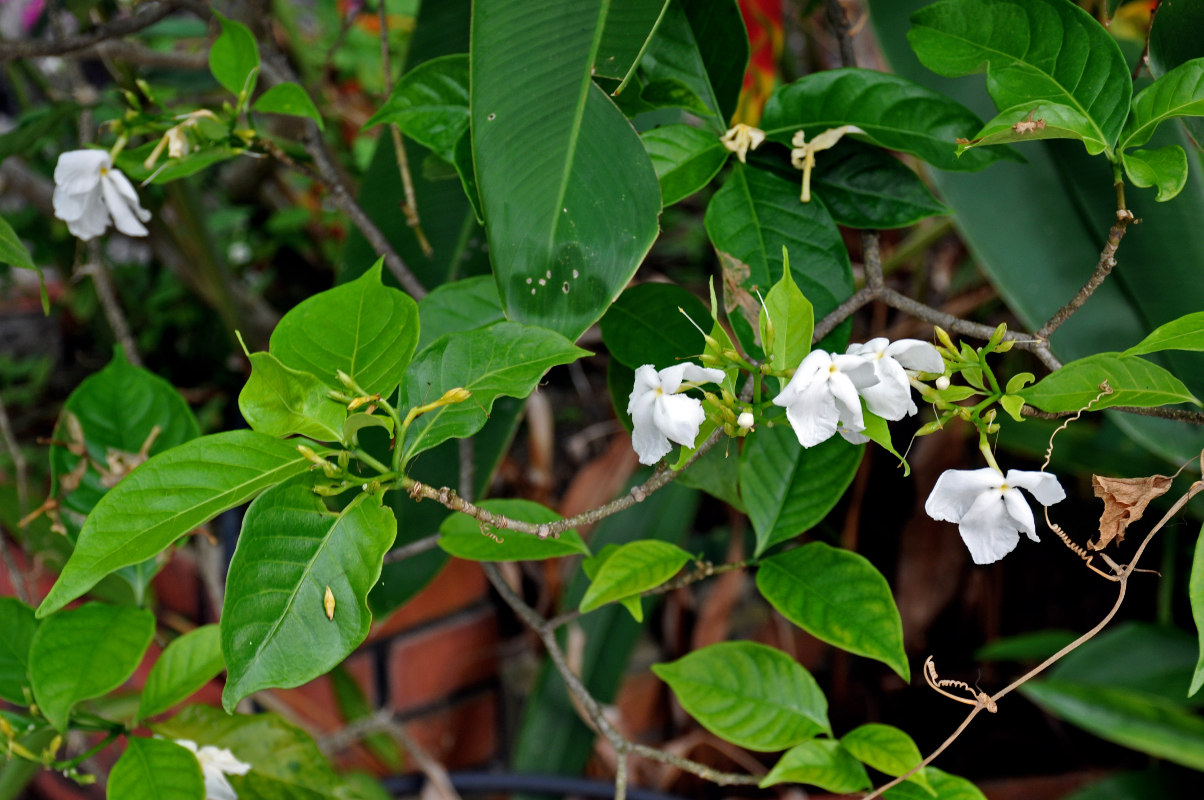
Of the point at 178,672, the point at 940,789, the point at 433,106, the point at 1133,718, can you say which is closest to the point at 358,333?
the point at 433,106

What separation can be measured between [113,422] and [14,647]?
0.44 feet

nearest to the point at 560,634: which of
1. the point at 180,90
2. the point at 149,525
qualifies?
the point at 149,525

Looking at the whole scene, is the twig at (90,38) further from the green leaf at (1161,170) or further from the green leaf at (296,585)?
the green leaf at (1161,170)

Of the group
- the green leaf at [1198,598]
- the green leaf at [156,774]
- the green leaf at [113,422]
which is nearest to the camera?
the green leaf at [1198,598]

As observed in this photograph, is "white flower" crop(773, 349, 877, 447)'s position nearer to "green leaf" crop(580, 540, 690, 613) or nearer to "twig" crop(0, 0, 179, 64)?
"green leaf" crop(580, 540, 690, 613)

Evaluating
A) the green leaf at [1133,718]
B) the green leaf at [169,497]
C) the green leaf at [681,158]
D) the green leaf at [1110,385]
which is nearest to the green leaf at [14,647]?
the green leaf at [169,497]

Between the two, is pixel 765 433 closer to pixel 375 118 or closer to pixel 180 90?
pixel 375 118

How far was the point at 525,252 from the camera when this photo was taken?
1.06 ft

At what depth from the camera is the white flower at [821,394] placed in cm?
28

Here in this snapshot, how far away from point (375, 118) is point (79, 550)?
23 cm

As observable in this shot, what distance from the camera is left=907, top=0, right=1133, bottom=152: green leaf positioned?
0.34m

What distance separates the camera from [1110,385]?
0.30m

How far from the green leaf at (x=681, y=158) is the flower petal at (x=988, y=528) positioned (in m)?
0.19

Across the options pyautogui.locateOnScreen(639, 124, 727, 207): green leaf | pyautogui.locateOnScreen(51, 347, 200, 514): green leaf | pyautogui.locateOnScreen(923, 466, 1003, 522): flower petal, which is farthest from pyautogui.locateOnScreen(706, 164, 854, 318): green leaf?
pyautogui.locateOnScreen(51, 347, 200, 514): green leaf
